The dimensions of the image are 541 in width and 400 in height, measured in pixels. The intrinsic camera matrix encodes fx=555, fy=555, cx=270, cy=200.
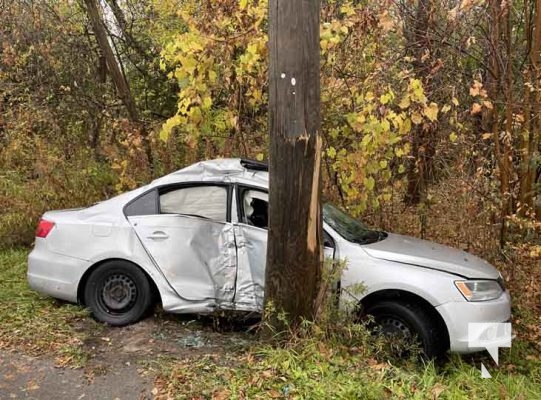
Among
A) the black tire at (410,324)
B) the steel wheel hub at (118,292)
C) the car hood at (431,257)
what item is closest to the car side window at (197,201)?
the steel wheel hub at (118,292)

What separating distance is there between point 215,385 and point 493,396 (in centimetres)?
218

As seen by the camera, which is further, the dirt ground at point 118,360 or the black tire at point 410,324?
the black tire at point 410,324

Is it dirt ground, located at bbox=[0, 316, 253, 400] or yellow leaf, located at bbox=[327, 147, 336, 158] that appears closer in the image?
dirt ground, located at bbox=[0, 316, 253, 400]

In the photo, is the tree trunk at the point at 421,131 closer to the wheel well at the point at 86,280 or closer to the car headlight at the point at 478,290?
the car headlight at the point at 478,290

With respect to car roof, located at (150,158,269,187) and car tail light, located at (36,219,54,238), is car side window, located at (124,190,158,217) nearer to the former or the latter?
car roof, located at (150,158,269,187)

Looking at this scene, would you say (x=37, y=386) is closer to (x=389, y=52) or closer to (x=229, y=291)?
(x=229, y=291)

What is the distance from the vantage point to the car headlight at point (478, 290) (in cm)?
486

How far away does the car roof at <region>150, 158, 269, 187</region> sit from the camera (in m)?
5.62

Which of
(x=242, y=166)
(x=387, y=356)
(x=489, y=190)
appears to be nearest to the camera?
(x=387, y=356)

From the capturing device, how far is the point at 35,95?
1127 cm

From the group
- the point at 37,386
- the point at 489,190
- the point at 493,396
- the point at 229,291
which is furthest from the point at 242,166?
the point at 489,190

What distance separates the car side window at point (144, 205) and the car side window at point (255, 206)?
0.95m

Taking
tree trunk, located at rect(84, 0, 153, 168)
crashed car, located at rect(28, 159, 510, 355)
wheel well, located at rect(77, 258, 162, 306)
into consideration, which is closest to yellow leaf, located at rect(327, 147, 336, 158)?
crashed car, located at rect(28, 159, 510, 355)

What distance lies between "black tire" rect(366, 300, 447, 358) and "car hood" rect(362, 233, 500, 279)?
0.40 m
